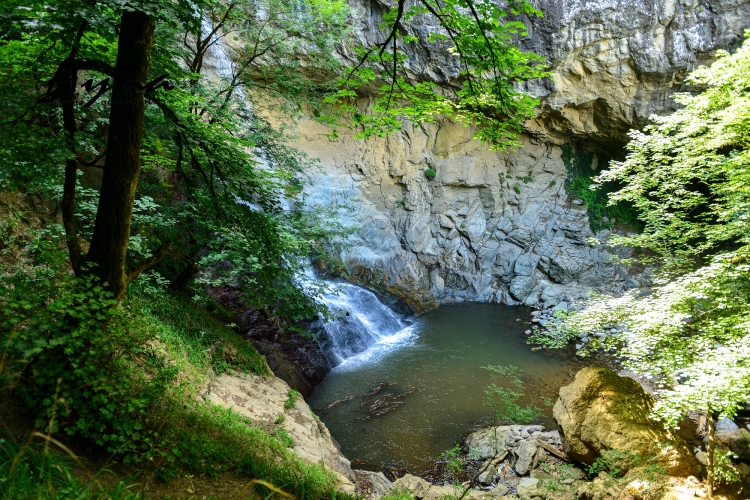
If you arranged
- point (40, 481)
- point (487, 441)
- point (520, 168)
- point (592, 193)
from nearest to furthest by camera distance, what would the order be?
point (40, 481) → point (487, 441) → point (592, 193) → point (520, 168)

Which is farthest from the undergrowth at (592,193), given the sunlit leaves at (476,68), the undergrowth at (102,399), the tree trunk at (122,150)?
the tree trunk at (122,150)

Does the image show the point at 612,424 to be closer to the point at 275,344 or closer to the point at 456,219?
the point at 275,344

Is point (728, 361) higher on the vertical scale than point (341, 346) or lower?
higher

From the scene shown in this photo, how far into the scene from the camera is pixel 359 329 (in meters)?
12.2

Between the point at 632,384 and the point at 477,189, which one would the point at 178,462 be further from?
the point at 477,189

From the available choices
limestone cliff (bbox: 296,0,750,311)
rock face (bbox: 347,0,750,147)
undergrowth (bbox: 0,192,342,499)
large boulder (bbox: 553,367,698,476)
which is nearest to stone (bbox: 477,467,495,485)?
large boulder (bbox: 553,367,698,476)

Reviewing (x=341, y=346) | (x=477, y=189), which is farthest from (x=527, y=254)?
(x=341, y=346)

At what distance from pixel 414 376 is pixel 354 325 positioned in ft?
9.29

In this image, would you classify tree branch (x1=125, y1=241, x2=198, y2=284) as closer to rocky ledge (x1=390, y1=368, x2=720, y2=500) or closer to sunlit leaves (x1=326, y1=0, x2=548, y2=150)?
sunlit leaves (x1=326, y1=0, x2=548, y2=150)

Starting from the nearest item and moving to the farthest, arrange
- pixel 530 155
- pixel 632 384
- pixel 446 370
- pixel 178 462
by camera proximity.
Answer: pixel 178 462, pixel 632 384, pixel 446 370, pixel 530 155

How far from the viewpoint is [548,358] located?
11047 millimetres

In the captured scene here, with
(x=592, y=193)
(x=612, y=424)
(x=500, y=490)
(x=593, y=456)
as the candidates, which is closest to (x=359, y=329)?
(x=500, y=490)

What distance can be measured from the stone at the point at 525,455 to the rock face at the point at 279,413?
255cm

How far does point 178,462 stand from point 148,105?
508 centimetres
